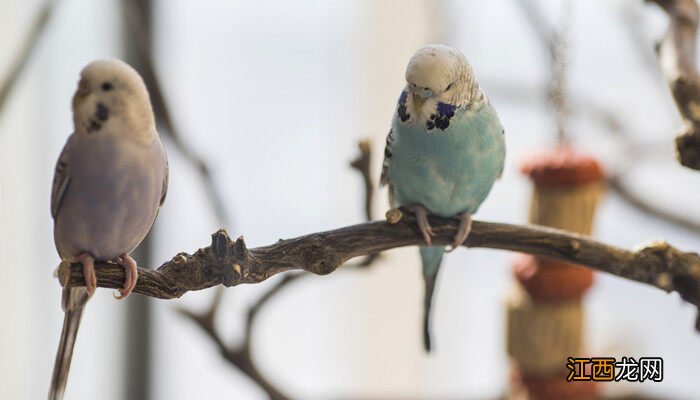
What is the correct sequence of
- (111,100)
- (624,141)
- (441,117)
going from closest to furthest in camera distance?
(111,100) → (441,117) → (624,141)

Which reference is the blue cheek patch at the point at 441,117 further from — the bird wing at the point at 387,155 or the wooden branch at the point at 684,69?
the wooden branch at the point at 684,69

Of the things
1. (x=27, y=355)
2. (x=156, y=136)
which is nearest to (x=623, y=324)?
(x=27, y=355)

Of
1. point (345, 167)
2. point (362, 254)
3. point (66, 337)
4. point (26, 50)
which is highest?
point (345, 167)

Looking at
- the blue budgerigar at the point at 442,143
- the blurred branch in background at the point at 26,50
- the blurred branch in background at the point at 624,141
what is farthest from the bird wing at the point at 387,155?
the blurred branch in background at the point at 624,141

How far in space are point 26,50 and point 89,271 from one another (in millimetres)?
415

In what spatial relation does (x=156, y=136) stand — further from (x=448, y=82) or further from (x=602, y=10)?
(x=602, y=10)

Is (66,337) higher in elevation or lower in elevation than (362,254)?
lower

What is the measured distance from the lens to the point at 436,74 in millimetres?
584

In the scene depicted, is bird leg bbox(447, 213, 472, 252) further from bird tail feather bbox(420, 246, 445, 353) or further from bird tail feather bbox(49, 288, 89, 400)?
bird tail feather bbox(49, 288, 89, 400)

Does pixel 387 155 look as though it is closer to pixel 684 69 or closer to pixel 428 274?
pixel 428 274

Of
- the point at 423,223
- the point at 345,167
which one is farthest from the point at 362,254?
the point at 345,167

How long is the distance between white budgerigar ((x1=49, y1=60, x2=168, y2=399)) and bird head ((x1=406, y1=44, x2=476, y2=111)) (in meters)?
0.19

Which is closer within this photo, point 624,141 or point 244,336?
point 244,336

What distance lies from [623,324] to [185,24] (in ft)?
3.86
